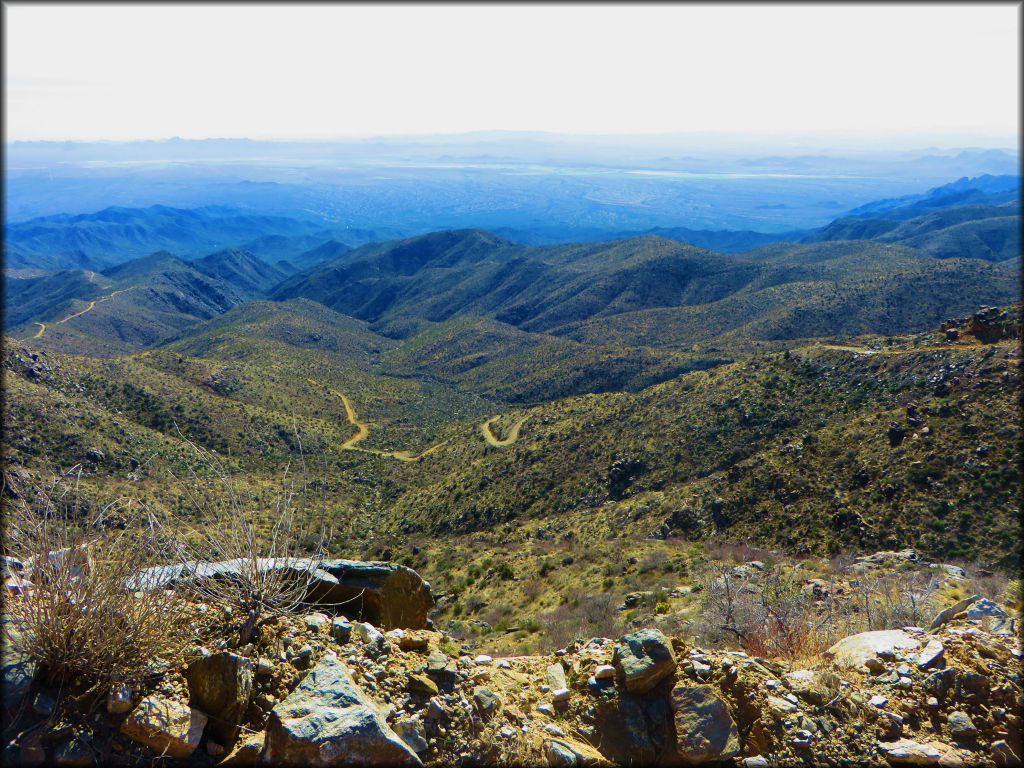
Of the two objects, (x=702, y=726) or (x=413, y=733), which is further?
(x=702, y=726)

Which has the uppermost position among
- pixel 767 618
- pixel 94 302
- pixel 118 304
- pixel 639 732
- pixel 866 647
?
pixel 639 732

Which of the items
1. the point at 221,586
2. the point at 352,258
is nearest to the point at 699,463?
the point at 221,586

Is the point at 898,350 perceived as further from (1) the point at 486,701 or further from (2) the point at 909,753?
(1) the point at 486,701

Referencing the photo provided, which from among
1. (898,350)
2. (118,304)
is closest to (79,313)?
(118,304)

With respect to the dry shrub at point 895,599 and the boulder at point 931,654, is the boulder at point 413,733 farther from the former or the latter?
the dry shrub at point 895,599

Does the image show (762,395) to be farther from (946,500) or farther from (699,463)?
(946,500)

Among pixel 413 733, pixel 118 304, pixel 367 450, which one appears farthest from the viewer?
pixel 118 304
